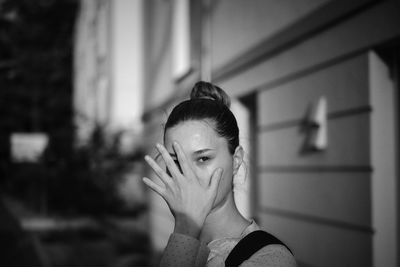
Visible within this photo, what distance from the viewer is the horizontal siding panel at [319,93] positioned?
2.87 m

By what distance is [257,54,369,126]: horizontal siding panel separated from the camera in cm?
287

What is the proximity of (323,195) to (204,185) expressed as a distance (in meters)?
2.02

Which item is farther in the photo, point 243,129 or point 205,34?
point 205,34

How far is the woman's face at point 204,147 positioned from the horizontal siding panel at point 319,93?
1445 millimetres

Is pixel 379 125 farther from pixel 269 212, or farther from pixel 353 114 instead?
pixel 269 212

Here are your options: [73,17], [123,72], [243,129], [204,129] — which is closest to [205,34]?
[243,129]

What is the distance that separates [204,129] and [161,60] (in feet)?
23.8

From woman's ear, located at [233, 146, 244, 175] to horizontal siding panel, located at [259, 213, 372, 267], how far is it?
1336 mm

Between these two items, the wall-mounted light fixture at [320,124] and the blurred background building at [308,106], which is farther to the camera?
the wall-mounted light fixture at [320,124]

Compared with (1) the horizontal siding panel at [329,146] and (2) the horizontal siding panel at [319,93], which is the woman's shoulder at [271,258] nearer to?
(1) the horizontal siding panel at [329,146]

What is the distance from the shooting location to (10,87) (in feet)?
50.6

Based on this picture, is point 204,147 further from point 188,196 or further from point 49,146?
point 49,146

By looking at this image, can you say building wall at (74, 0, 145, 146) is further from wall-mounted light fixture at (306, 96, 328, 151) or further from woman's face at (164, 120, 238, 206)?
woman's face at (164, 120, 238, 206)

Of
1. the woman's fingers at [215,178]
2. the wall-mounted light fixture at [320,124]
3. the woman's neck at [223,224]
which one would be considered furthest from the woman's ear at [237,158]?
the wall-mounted light fixture at [320,124]
